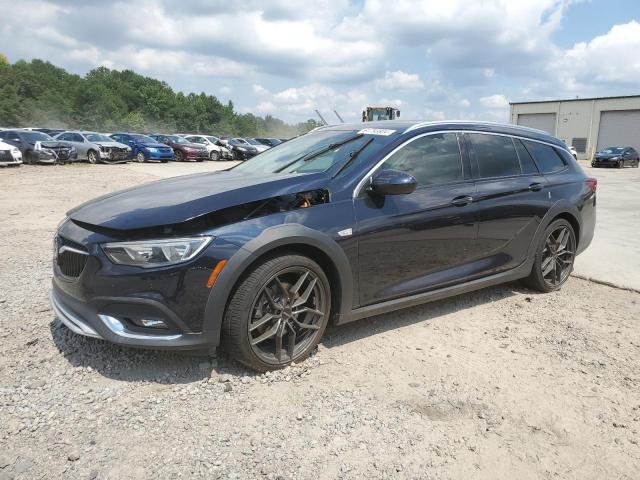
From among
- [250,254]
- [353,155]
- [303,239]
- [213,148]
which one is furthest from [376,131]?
[213,148]

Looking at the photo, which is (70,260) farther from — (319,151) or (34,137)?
(34,137)

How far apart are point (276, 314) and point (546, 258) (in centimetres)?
310

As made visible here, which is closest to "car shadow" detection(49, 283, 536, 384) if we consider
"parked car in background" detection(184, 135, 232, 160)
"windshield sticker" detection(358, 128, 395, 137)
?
"windshield sticker" detection(358, 128, 395, 137)

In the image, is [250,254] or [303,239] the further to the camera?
[303,239]

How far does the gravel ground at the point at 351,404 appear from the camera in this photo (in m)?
2.33

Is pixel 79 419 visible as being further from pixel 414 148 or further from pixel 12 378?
pixel 414 148

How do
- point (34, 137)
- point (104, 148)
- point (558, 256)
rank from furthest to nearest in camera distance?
point (104, 148)
point (34, 137)
point (558, 256)

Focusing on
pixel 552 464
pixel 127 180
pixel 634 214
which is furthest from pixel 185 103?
pixel 552 464

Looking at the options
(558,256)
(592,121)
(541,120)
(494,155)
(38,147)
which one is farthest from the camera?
(541,120)

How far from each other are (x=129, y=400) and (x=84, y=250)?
0.93 m

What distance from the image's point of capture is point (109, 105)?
74.7 meters

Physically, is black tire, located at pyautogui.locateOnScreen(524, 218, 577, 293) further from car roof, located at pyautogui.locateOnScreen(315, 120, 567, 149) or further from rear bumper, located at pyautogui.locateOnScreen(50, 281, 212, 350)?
rear bumper, located at pyautogui.locateOnScreen(50, 281, 212, 350)

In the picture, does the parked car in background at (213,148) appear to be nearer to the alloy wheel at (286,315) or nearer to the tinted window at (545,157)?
the tinted window at (545,157)

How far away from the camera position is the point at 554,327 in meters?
4.01
